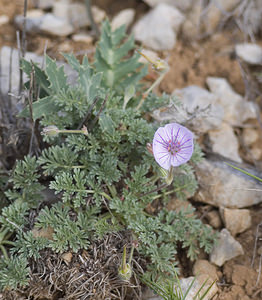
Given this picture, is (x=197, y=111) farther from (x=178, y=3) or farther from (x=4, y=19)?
(x=4, y=19)

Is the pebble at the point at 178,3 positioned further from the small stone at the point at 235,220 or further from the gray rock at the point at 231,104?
the small stone at the point at 235,220

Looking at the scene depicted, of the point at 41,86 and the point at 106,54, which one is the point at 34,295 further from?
the point at 106,54

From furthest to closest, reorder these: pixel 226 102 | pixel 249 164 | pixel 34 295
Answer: pixel 226 102, pixel 249 164, pixel 34 295

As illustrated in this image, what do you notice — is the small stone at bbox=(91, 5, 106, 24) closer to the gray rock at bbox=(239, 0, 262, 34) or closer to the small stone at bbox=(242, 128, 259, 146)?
the gray rock at bbox=(239, 0, 262, 34)

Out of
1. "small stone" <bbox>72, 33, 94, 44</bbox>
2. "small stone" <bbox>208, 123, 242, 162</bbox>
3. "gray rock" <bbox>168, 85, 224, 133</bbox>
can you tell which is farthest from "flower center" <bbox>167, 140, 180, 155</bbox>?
"small stone" <bbox>72, 33, 94, 44</bbox>

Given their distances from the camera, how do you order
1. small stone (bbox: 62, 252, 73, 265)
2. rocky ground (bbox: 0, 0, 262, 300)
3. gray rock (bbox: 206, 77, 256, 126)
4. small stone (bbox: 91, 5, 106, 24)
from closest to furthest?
small stone (bbox: 62, 252, 73, 265) < rocky ground (bbox: 0, 0, 262, 300) < gray rock (bbox: 206, 77, 256, 126) < small stone (bbox: 91, 5, 106, 24)

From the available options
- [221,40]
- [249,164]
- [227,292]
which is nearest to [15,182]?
[227,292]
